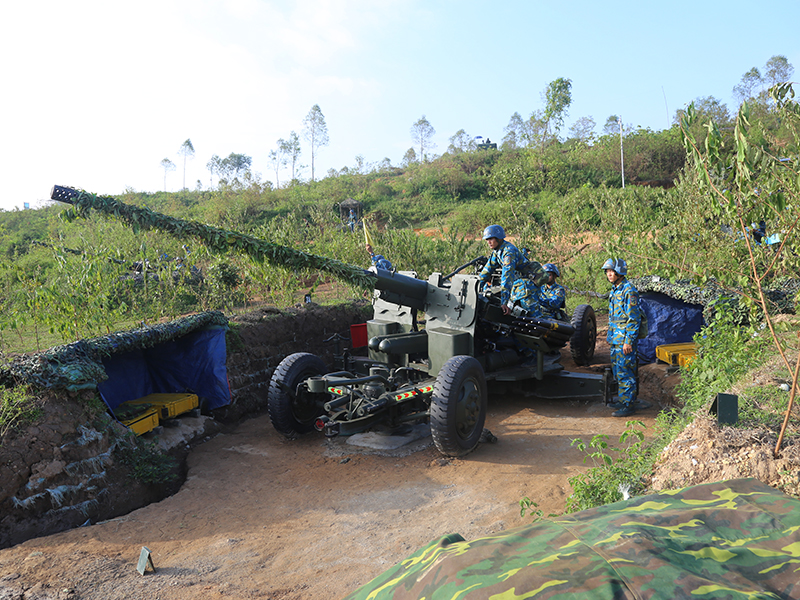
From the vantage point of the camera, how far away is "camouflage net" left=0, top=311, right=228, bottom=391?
4.73 meters

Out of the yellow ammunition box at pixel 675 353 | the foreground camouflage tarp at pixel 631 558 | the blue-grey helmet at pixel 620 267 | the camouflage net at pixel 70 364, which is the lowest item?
the yellow ammunition box at pixel 675 353

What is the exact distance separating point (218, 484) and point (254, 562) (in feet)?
5.44

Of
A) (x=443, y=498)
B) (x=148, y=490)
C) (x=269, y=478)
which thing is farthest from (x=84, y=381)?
(x=443, y=498)

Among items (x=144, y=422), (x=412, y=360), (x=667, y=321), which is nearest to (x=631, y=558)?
(x=144, y=422)

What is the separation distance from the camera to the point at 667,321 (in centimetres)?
874

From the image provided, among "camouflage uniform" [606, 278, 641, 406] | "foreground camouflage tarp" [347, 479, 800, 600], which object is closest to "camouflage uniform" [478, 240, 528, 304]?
"camouflage uniform" [606, 278, 641, 406]

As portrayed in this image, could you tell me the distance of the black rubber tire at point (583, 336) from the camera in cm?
938

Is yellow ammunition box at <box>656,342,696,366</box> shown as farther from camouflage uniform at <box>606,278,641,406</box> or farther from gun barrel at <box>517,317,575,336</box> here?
gun barrel at <box>517,317,575,336</box>

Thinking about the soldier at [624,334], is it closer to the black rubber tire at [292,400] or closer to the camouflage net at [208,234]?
the camouflage net at [208,234]

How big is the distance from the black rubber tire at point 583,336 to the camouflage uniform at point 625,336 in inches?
83.4

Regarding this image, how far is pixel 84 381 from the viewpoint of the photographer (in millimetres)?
5008

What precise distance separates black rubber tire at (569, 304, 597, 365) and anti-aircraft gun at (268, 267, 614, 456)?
5.17 feet

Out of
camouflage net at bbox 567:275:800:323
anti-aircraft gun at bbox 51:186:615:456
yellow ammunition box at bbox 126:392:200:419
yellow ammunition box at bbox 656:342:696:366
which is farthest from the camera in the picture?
yellow ammunition box at bbox 656:342:696:366

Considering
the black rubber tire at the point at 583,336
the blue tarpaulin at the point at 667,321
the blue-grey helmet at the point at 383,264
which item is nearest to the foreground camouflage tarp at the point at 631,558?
the blue-grey helmet at the point at 383,264
